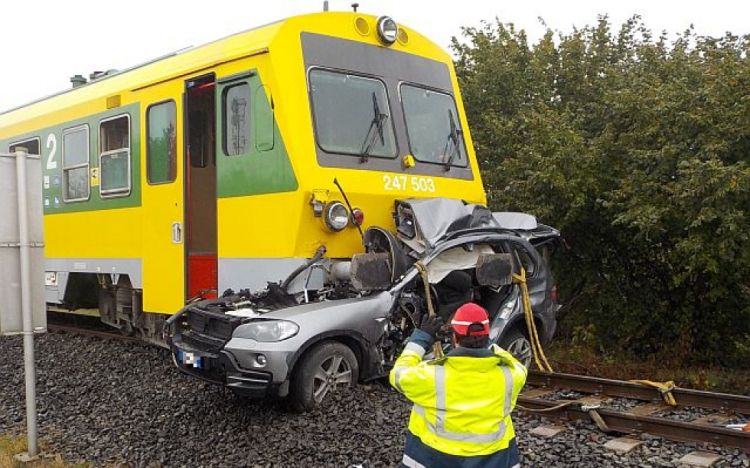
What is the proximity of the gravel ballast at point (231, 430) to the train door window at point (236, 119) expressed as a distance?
2.41 m

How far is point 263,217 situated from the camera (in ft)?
24.2

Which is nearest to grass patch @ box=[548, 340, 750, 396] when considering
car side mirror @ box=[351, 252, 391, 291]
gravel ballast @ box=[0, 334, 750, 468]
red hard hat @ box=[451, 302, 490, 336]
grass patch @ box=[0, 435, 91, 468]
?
car side mirror @ box=[351, 252, 391, 291]

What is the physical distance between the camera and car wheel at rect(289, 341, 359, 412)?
6.26 metres

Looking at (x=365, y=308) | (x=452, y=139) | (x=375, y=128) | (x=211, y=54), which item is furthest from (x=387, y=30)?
(x=365, y=308)

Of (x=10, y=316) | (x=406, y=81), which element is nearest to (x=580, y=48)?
(x=406, y=81)

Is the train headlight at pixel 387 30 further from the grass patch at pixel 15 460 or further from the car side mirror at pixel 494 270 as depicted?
the grass patch at pixel 15 460

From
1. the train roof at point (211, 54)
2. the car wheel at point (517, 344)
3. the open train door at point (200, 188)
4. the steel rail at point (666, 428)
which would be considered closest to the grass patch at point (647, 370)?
the car wheel at point (517, 344)

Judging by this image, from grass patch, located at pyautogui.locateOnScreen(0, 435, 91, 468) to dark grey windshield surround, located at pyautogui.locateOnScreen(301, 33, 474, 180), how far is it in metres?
3.35

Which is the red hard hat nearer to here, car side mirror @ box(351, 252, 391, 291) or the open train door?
car side mirror @ box(351, 252, 391, 291)

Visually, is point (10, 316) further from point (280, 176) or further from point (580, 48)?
point (580, 48)

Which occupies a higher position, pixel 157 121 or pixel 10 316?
pixel 157 121

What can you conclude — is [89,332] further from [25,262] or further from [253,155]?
[25,262]

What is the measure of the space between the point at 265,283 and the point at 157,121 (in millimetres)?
2815

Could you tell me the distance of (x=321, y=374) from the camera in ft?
21.0
